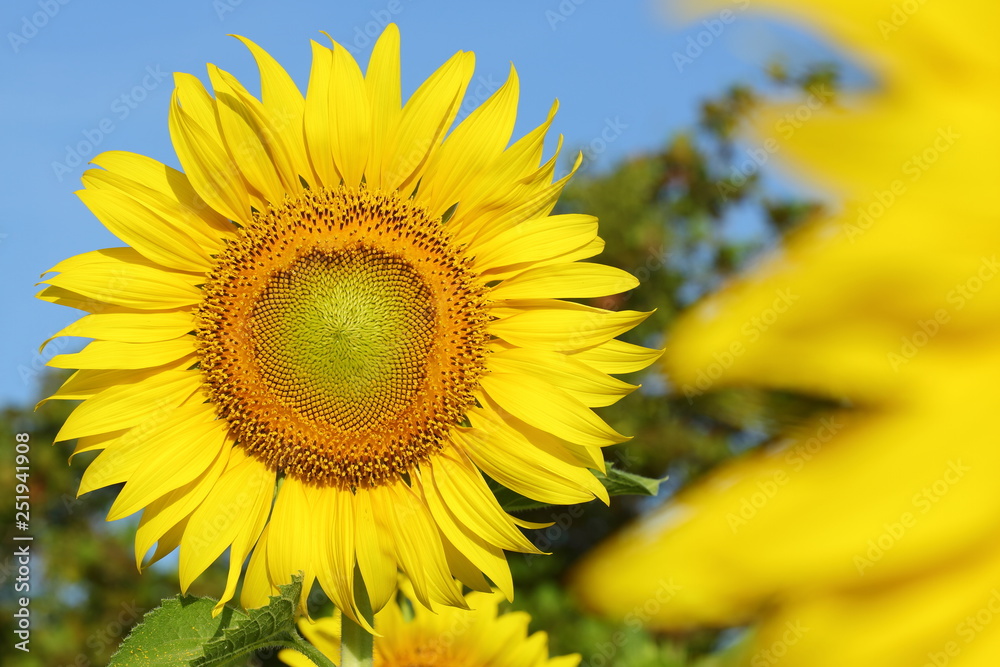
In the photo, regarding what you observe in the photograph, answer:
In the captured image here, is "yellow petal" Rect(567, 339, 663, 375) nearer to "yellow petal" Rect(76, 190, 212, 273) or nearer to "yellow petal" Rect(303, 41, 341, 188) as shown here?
"yellow petal" Rect(303, 41, 341, 188)

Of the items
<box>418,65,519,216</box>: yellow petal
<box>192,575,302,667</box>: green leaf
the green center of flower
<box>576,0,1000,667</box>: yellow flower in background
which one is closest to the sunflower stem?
<box>192,575,302,667</box>: green leaf

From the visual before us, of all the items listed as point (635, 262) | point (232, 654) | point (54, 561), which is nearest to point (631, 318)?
point (232, 654)

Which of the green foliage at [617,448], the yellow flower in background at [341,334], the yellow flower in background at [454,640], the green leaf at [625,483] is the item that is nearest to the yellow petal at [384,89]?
the yellow flower in background at [341,334]

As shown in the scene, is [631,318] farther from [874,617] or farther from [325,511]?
[874,617]

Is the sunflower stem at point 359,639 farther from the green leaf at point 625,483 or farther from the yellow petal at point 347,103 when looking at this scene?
the yellow petal at point 347,103

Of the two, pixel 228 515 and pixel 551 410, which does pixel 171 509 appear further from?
pixel 551 410

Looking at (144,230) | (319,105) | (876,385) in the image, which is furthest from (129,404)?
(876,385)
